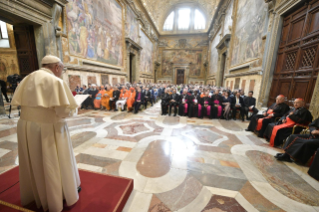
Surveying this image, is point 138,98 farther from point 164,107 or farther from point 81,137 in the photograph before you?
point 81,137

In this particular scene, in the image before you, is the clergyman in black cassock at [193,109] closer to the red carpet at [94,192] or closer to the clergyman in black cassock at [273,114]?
the clergyman in black cassock at [273,114]

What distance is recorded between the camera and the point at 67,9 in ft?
22.2

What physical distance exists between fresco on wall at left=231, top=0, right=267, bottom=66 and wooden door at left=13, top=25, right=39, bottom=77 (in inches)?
433

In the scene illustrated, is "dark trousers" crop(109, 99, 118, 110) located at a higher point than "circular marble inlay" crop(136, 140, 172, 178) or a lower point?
higher

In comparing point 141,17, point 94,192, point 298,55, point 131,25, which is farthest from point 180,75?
point 94,192

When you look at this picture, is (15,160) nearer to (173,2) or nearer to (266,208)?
(266,208)

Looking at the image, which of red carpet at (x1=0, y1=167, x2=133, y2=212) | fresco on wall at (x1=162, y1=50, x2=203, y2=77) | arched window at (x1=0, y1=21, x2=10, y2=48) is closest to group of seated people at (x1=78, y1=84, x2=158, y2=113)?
red carpet at (x1=0, y1=167, x2=133, y2=212)

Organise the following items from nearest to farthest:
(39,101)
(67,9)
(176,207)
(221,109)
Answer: (39,101) → (176,207) → (221,109) → (67,9)

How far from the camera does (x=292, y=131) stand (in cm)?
328

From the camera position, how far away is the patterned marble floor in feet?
5.86

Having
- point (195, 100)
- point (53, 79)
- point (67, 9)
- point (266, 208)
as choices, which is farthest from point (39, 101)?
point (67, 9)

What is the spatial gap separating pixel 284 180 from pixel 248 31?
9.32 meters

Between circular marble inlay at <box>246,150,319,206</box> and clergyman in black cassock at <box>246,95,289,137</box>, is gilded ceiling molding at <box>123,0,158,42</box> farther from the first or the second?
circular marble inlay at <box>246,150,319,206</box>

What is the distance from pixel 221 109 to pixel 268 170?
3.78m
